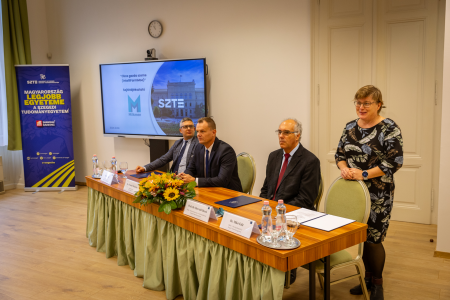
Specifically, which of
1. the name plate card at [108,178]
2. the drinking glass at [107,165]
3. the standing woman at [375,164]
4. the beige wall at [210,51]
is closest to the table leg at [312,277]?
the standing woman at [375,164]

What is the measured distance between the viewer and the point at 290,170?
2758mm

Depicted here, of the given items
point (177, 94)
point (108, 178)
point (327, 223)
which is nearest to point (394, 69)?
point (327, 223)

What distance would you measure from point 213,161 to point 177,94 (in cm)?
238

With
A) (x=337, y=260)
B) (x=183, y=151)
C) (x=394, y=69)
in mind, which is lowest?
(x=337, y=260)

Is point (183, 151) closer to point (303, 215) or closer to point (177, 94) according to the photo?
point (177, 94)

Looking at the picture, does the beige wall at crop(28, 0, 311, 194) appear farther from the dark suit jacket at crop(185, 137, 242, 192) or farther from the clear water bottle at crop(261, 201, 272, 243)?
the clear water bottle at crop(261, 201, 272, 243)

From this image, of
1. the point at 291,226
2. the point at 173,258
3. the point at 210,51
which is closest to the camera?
the point at 291,226

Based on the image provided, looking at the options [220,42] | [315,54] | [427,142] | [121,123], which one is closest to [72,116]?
[121,123]

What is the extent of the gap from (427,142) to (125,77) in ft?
14.0

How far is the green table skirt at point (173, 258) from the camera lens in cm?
204

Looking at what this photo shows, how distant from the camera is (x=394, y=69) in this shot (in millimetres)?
4207

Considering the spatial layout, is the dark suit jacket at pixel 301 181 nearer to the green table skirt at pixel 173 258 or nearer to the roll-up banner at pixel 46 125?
the green table skirt at pixel 173 258

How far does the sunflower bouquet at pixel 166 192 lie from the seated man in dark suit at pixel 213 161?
0.53 meters

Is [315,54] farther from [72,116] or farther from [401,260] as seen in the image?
[72,116]
